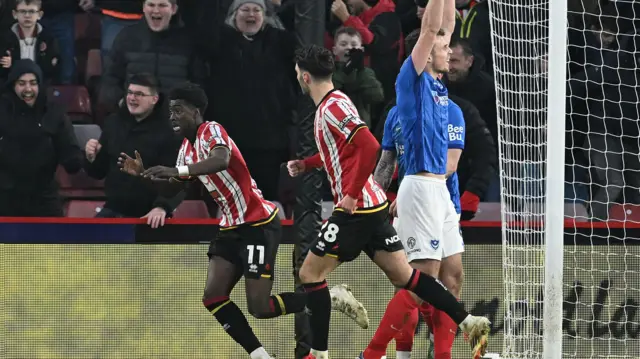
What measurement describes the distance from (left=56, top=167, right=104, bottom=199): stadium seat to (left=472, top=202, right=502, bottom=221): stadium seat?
3.09m

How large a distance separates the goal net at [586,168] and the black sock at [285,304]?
1613 millimetres

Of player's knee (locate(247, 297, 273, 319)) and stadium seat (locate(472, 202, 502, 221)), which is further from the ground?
stadium seat (locate(472, 202, 502, 221))

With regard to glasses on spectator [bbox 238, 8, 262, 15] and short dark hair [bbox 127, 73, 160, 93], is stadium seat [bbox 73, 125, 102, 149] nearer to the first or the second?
short dark hair [bbox 127, 73, 160, 93]

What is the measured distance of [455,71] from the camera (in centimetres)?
923

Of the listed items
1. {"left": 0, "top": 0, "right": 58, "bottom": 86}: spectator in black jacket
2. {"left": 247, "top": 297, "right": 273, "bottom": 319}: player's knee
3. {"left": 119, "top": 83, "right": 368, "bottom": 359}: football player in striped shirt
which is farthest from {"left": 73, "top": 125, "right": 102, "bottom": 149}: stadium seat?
{"left": 247, "top": 297, "right": 273, "bottom": 319}: player's knee

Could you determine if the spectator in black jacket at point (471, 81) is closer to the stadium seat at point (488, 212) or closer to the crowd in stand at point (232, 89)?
the crowd in stand at point (232, 89)

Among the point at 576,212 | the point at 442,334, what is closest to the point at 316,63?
the point at 442,334

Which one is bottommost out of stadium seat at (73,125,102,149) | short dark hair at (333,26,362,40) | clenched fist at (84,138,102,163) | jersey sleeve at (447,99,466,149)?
clenched fist at (84,138,102,163)

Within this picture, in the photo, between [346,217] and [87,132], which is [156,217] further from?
[346,217]

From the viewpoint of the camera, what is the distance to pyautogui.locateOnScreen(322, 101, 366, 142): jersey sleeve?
6.97 metres

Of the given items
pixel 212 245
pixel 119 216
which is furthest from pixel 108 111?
pixel 212 245

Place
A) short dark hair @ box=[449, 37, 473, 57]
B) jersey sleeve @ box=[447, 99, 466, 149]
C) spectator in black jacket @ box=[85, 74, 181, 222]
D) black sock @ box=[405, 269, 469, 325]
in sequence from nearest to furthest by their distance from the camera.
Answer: black sock @ box=[405, 269, 469, 325], jersey sleeve @ box=[447, 99, 466, 149], spectator in black jacket @ box=[85, 74, 181, 222], short dark hair @ box=[449, 37, 473, 57]

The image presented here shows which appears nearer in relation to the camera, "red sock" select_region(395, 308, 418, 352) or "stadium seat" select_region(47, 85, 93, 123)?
"red sock" select_region(395, 308, 418, 352)

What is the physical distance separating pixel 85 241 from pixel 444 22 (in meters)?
3.39
